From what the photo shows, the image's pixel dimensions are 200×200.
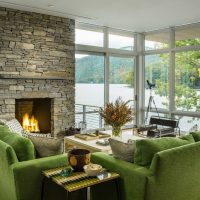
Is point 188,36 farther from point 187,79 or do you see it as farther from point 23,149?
point 23,149

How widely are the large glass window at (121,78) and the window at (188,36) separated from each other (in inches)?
56.1

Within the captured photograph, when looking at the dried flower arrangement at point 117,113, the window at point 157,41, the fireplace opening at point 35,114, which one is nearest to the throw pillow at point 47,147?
the dried flower arrangement at point 117,113

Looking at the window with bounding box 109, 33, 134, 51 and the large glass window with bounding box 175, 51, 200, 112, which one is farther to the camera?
the window with bounding box 109, 33, 134, 51

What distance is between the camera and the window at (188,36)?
6.11m

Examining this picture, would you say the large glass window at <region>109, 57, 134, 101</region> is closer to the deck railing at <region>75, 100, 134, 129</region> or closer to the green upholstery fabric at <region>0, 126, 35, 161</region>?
the deck railing at <region>75, 100, 134, 129</region>

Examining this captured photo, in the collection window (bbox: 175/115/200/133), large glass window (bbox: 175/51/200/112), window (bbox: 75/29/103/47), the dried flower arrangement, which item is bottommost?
window (bbox: 175/115/200/133)

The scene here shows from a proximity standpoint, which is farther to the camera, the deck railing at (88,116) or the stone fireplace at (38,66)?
the deck railing at (88,116)

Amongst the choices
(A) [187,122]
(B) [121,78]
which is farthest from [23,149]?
(B) [121,78]

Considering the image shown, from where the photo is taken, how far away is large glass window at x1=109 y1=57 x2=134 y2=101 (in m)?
6.90

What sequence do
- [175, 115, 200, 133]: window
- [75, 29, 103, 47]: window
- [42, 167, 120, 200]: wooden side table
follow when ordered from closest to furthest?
[42, 167, 120, 200]: wooden side table → [75, 29, 103, 47]: window → [175, 115, 200, 133]: window

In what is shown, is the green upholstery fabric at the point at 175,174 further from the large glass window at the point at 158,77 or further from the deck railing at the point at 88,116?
the large glass window at the point at 158,77

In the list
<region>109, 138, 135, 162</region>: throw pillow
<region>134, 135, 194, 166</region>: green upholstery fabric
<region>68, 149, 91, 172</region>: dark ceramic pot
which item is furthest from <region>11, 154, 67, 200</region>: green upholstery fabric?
<region>134, 135, 194, 166</region>: green upholstery fabric

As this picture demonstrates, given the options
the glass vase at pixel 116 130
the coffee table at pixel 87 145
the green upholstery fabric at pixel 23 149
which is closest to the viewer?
the green upholstery fabric at pixel 23 149

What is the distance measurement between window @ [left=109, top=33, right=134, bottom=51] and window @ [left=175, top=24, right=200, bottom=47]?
4.17 ft
